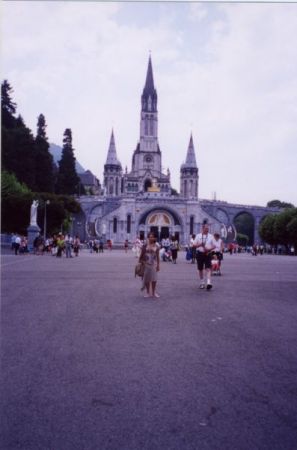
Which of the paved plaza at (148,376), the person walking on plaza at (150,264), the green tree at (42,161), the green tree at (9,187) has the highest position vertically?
the green tree at (42,161)

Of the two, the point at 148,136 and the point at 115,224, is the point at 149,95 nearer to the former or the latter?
the point at 148,136

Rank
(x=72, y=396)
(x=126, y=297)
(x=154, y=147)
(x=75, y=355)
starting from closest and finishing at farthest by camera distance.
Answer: (x=72, y=396) → (x=75, y=355) → (x=126, y=297) → (x=154, y=147)

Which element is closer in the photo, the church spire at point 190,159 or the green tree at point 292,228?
the green tree at point 292,228

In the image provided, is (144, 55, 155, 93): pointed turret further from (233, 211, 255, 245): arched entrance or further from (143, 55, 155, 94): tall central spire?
(233, 211, 255, 245): arched entrance

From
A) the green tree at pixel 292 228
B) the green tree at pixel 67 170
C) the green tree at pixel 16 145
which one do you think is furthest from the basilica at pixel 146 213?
the green tree at pixel 16 145

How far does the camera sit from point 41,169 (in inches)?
2554

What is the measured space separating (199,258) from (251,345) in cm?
684

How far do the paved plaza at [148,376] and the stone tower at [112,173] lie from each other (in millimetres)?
92739

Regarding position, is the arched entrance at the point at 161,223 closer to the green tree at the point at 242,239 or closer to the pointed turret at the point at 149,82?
the green tree at the point at 242,239

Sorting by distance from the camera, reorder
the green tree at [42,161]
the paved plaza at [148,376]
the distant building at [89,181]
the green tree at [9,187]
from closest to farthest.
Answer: the paved plaza at [148,376]
the green tree at [9,187]
the green tree at [42,161]
the distant building at [89,181]

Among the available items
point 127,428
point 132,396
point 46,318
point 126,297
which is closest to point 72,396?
point 132,396

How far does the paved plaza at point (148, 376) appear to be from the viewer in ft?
13.1

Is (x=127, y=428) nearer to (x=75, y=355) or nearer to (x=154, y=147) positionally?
(x=75, y=355)

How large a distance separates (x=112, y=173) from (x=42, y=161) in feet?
127
